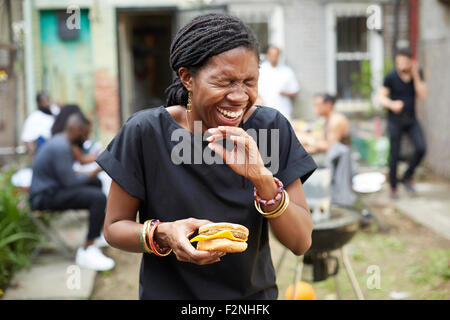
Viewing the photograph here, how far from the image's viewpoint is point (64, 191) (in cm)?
571

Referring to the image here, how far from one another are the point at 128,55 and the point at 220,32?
35.8 ft

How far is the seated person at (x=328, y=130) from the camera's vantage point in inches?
262

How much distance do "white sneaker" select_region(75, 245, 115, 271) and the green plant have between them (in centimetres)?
50

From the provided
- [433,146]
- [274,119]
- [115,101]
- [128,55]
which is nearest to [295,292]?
[274,119]

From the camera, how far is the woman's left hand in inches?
66.2

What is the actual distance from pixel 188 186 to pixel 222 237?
25 cm

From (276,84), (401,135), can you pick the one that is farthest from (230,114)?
(276,84)

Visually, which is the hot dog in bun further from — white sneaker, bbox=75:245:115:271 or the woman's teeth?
white sneaker, bbox=75:245:115:271

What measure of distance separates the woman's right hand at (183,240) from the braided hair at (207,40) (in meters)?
0.49

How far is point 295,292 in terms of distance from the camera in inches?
154

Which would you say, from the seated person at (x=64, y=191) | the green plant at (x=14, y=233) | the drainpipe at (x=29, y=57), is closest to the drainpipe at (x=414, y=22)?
the drainpipe at (x=29, y=57)

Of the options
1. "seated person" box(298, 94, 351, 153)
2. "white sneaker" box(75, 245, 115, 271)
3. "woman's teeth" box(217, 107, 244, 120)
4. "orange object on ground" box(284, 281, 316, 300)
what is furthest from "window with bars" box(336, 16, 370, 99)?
"woman's teeth" box(217, 107, 244, 120)

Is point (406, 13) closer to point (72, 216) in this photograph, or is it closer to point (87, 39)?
point (87, 39)

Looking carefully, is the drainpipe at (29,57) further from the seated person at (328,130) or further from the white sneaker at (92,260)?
the seated person at (328,130)
